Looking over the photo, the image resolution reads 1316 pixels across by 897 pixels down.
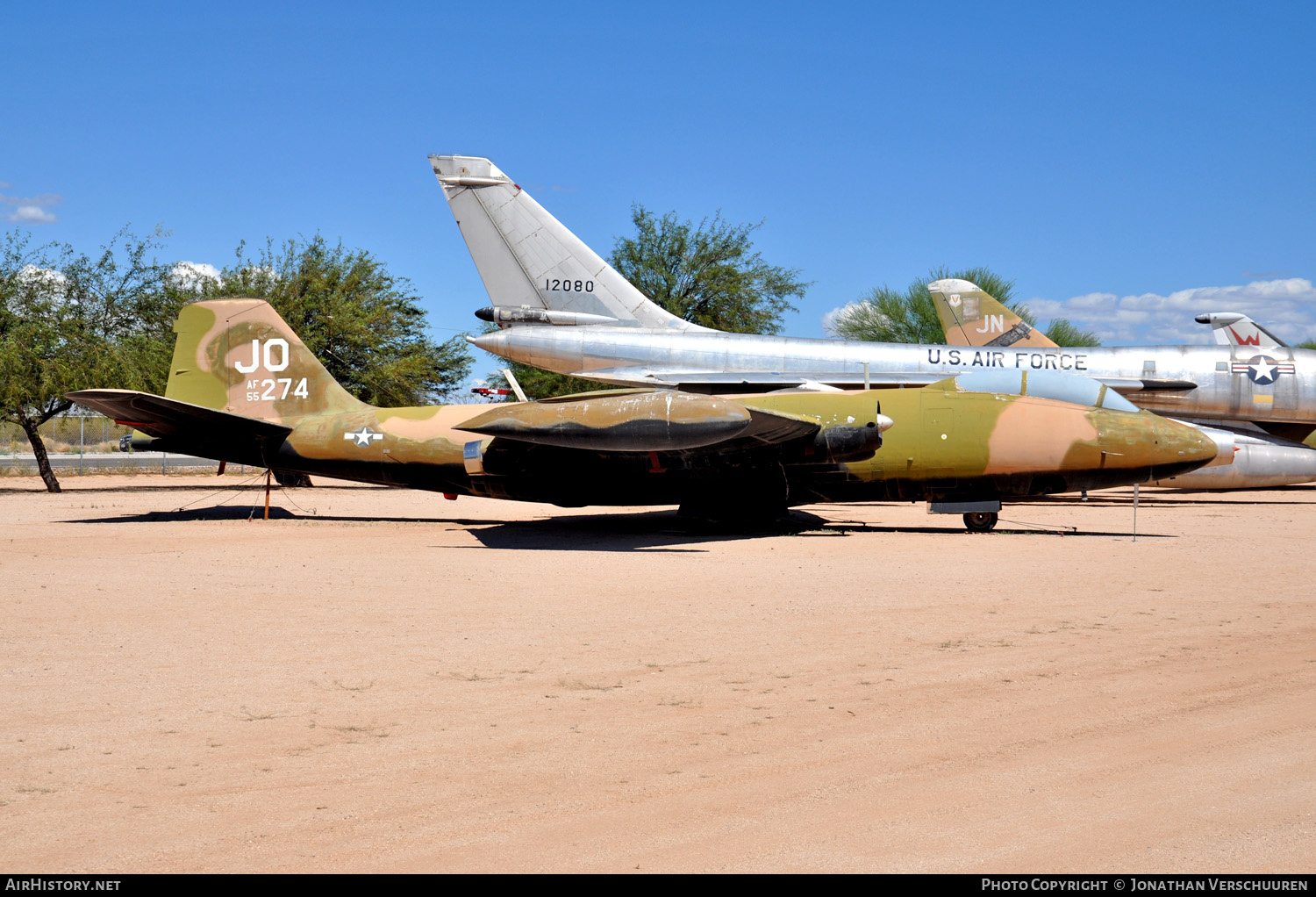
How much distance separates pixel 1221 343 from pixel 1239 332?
2.30 feet

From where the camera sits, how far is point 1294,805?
13.7 feet

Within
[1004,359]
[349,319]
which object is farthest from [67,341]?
[1004,359]

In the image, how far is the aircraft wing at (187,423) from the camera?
15.8 meters

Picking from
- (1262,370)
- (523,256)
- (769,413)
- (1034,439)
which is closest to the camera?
(769,413)

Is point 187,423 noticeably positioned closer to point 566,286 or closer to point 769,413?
point 566,286

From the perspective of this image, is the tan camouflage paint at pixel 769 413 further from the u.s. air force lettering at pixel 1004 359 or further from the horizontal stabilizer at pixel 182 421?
the u.s. air force lettering at pixel 1004 359

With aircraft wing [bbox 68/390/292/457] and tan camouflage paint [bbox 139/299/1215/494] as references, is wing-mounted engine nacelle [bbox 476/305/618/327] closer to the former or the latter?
tan camouflage paint [bbox 139/299/1215/494]

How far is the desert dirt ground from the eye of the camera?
12.6 feet

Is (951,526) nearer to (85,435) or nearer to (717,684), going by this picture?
(717,684)

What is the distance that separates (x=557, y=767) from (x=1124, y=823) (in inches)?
96.8

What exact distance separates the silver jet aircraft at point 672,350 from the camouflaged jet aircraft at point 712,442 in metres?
5.13

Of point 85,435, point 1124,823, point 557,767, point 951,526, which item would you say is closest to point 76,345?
point 951,526

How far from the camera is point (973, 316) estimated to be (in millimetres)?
28578

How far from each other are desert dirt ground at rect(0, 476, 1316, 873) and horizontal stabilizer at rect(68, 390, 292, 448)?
4.21 meters
